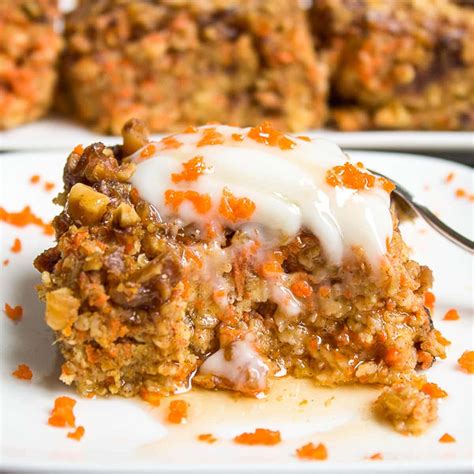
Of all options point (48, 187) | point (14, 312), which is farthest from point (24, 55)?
point (14, 312)

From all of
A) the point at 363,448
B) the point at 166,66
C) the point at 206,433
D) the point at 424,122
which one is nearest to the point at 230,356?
the point at 206,433

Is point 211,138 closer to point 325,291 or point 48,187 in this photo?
point 325,291

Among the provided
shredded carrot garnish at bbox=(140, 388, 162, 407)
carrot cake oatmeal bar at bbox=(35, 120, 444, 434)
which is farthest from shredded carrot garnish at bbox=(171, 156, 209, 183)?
shredded carrot garnish at bbox=(140, 388, 162, 407)

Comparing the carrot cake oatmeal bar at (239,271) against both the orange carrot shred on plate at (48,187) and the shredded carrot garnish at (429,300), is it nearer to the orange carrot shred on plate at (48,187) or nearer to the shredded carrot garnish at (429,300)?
the shredded carrot garnish at (429,300)

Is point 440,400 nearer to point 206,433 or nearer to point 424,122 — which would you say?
point 206,433

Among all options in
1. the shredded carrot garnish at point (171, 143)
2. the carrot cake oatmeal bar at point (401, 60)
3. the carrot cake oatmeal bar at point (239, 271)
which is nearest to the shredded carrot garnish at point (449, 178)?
the carrot cake oatmeal bar at point (239, 271)

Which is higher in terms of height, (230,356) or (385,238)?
(385,238)

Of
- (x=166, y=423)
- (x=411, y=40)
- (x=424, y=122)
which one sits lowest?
(x=166, y=423)
